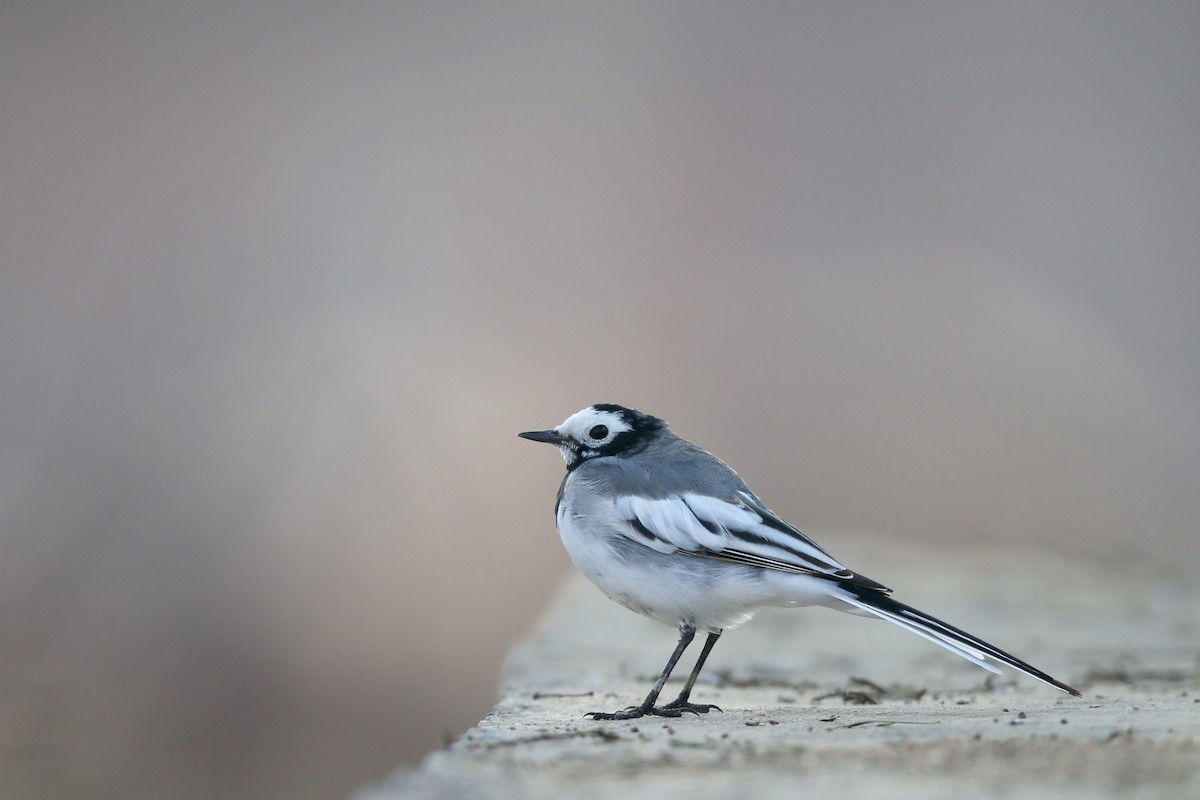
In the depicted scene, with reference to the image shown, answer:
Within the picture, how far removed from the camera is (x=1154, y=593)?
23.8 ft

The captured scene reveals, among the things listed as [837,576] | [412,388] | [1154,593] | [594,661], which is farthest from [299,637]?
[837,576]

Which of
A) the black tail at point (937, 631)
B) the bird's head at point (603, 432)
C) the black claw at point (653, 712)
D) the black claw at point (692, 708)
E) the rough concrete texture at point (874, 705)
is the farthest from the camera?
the bird's head at point (603, 432)

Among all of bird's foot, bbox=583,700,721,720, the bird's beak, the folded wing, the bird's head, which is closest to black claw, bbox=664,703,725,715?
bird's foot, bbox=583,700,721,720

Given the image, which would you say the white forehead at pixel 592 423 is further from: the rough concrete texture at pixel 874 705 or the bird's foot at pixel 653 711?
the bird's foot at pixel 653 711

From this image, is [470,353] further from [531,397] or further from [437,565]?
[437,565]

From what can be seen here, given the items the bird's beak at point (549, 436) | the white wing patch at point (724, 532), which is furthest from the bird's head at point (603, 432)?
the white wing patch at point (724, 532)

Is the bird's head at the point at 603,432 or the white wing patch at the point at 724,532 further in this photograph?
the bird's head at the point at 603,432

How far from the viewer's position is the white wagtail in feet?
12.8

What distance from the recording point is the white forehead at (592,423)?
190 inches

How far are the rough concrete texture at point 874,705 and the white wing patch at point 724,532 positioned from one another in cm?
48

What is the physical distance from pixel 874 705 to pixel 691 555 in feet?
2.62

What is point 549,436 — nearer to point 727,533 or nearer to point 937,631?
point 727,533

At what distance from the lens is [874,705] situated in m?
4.11

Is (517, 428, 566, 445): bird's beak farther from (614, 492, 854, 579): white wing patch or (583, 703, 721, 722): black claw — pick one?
(583, 703, 721, 722): black claw
